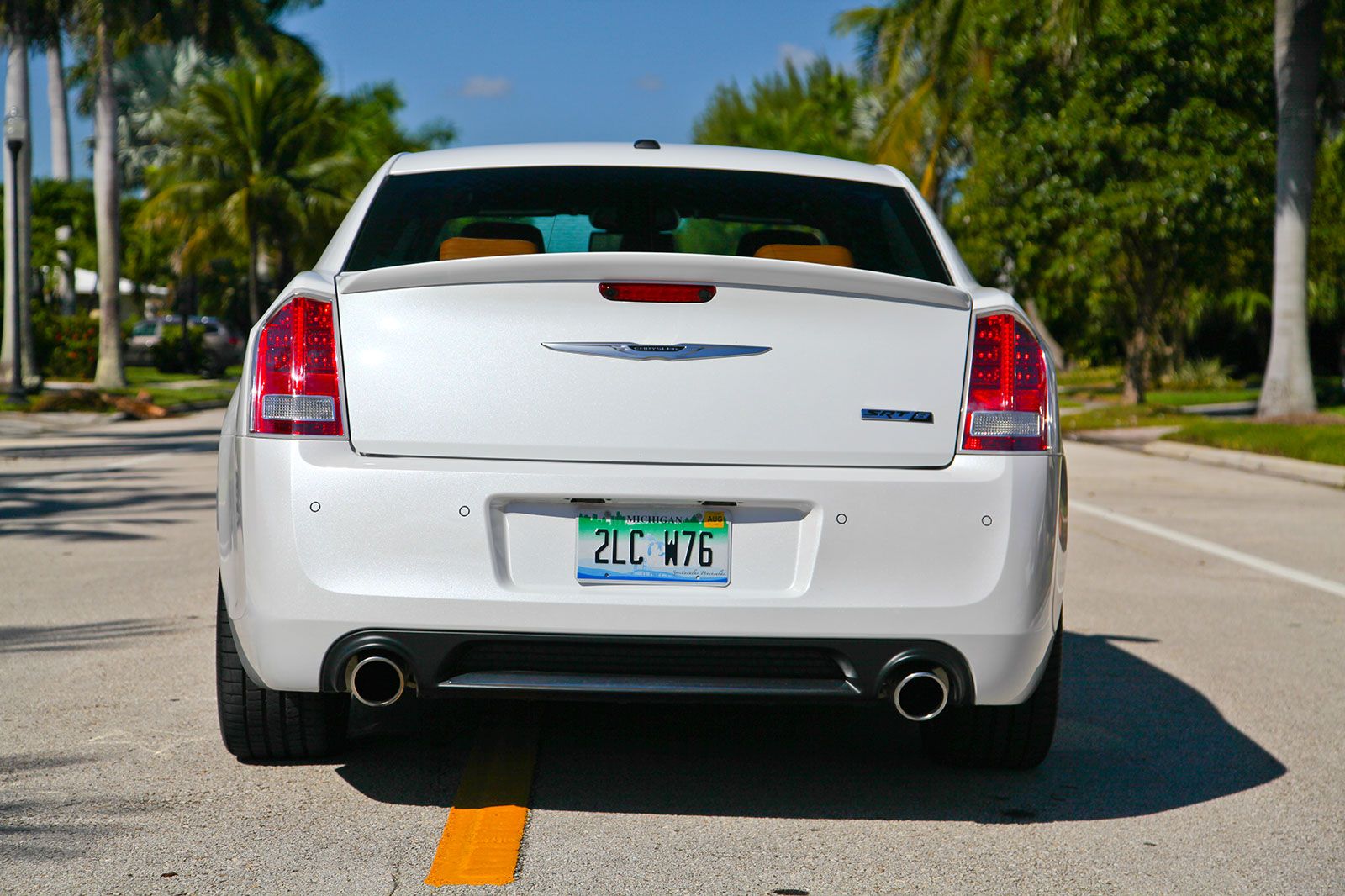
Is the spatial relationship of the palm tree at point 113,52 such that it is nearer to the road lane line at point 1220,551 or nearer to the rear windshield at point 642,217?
the road lane line at point 1220,551

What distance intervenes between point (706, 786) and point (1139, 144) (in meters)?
21.5

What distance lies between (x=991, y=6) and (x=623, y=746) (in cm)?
2312

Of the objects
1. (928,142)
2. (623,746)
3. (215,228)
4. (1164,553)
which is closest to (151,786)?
(623,746)

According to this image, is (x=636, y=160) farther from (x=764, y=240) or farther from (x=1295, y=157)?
(x=1295, y=157)

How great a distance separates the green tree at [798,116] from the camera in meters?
59.0

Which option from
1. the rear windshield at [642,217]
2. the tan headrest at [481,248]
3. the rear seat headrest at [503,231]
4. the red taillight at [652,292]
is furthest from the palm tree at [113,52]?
the red taillight at [652,292]

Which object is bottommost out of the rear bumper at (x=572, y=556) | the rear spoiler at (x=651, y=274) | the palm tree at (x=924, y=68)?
the rear bumper at (x=572, y=556)

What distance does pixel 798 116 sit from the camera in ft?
244

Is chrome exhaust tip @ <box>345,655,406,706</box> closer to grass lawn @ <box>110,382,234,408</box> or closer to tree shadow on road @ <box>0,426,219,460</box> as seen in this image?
tree shadow on road @ <box>0,426,219,460</box>

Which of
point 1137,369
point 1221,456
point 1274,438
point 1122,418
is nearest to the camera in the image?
point 1221,456

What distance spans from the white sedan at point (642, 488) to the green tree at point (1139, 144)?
64.3 feet

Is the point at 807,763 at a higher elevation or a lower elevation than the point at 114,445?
higher

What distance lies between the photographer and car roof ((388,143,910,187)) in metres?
4.61

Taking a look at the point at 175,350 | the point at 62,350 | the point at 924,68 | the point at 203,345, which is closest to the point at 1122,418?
the point at 924,68
